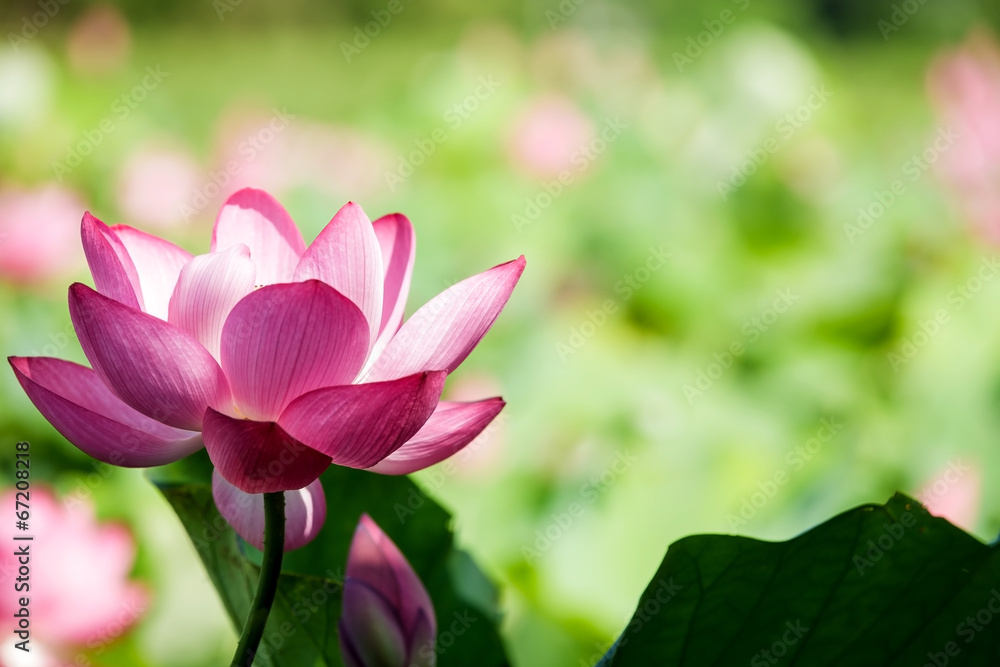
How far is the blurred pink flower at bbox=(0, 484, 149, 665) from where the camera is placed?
541 mm

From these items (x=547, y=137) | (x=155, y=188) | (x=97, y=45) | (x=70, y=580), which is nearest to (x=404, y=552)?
(x=70, y=580)

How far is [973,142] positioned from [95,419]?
1273mm

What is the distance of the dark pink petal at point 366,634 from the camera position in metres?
0.29

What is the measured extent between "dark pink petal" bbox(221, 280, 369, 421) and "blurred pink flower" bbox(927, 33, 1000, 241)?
44.0 inches

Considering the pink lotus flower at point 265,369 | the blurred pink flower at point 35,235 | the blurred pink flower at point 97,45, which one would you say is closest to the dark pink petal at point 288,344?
the pink lotus flower at point 265,369

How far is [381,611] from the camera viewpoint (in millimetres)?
295

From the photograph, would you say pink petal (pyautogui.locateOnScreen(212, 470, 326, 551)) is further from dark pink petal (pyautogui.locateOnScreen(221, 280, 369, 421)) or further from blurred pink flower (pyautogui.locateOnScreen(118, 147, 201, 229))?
blurred pink flower (pyautogui.locateOnScreen(118, 147, 201, 229))

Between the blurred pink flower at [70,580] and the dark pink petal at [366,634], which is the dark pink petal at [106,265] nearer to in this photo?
the dark pink petal at [366,634]

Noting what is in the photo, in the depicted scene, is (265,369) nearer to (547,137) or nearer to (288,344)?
(288,344)

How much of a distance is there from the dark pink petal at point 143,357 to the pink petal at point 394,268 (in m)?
0.06

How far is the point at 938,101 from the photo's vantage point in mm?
1457

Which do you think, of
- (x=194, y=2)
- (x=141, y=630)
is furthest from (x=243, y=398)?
(x=194, y=2)

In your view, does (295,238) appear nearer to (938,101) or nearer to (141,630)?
(141,630)

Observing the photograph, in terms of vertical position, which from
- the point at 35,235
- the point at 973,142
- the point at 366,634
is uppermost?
the point at 973,142
